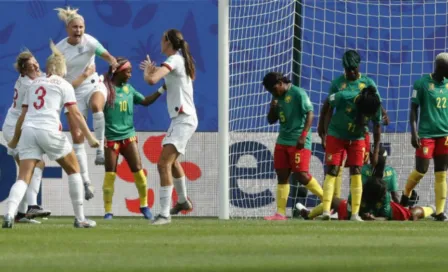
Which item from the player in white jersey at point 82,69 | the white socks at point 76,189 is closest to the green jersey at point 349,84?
the player in white jersey at point 82,69

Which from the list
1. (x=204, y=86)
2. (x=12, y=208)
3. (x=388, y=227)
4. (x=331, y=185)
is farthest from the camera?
(x=204, y=86)

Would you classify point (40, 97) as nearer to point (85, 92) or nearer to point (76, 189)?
point (76, 189)

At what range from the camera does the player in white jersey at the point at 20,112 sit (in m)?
15.4

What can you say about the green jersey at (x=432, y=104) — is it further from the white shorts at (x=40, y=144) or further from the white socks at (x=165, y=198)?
the white shorts at (x=40, y=144)

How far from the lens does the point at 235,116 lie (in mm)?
19094

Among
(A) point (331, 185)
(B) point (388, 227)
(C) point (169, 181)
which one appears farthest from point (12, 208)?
(A) point (331, 185)

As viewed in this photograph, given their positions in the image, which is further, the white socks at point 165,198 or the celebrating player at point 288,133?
the celebrating player at point 288,133

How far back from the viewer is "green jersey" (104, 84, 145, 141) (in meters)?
17.5

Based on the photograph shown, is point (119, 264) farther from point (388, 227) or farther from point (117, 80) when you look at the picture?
point (117, 80)

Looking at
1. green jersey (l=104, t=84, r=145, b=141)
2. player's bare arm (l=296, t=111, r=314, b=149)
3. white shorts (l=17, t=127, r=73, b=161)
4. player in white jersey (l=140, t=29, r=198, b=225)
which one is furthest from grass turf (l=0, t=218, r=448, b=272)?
green jersey (l=104, t=84, r=145, b=141)

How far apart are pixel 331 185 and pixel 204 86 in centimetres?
521

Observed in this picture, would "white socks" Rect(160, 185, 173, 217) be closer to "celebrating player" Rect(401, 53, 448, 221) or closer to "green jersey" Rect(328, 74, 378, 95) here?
"green jersey" Rect(328, 74, 378, 95)

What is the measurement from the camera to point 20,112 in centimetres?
1606

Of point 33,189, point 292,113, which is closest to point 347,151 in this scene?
point 292,113
